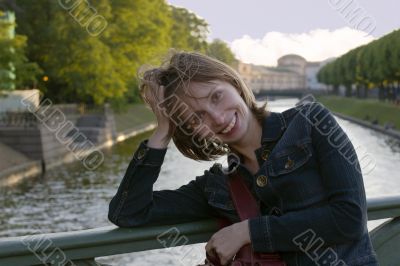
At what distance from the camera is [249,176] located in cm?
239

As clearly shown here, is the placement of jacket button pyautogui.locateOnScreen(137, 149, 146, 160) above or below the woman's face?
below

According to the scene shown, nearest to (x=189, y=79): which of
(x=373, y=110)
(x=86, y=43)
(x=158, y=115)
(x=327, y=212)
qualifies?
(x=158, y=115)

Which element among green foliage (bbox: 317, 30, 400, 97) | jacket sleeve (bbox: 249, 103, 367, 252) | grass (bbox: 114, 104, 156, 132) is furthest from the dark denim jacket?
green foliage (bbox: 317, 30, 400, 97)

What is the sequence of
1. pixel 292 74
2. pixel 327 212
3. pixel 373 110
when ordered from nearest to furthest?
pixel 327 212
pixel 373 110
pixel 292 74

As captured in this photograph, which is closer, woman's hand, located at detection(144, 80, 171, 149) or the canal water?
woman's hand, located at detection(144, 80, 171, 149)

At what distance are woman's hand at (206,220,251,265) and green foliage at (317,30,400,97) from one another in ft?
164

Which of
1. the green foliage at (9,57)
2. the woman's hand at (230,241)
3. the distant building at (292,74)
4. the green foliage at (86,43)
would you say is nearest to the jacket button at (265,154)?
the woman's hand at (230,241)

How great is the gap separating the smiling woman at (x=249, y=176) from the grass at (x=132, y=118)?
39.5 metres

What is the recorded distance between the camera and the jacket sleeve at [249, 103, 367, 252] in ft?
7.32

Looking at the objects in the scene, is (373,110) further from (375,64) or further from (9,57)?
(9,57)

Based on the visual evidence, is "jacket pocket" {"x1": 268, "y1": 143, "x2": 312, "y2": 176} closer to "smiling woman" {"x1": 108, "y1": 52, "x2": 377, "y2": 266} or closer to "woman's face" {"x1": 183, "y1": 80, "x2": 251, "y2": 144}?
"smiling woman" {"x1": 108, "y1": 52, "x2": 377, "y2": 266}

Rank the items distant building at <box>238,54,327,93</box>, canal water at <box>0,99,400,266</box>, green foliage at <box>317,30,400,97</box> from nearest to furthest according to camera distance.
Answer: canal water at <box>0,99,400,266</box> → green foliage at <box>317,30,400,97</box> → distant building at <box>238,54,327,93</box>

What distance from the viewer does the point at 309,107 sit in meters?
2.33

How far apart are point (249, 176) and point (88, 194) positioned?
15.7 m
